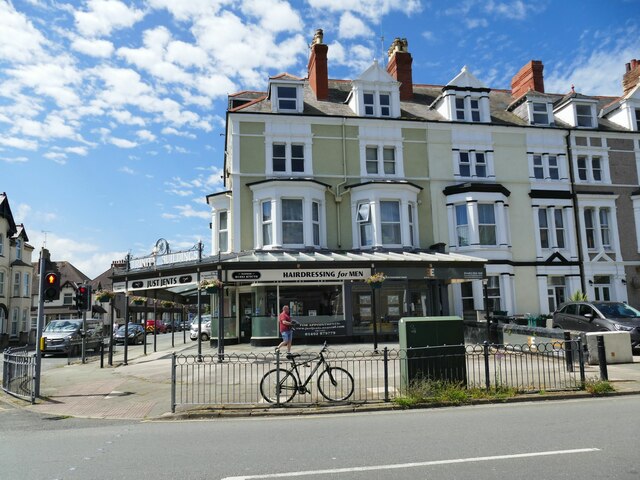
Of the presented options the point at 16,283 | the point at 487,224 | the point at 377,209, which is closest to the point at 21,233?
the point at 16,283

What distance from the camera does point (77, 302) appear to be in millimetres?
16766

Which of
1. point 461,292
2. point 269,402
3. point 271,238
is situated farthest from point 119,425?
point 461,292

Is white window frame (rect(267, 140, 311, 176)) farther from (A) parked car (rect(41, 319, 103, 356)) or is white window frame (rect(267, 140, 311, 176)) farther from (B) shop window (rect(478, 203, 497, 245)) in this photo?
(A) parked car (rect(41, 319, 103, 356))

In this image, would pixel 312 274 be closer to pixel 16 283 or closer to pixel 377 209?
pixel 377 209

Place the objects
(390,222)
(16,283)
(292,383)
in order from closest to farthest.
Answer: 1. (292,383)
2. (390,222)
3. (16,283)

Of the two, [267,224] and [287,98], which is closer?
[267,224]

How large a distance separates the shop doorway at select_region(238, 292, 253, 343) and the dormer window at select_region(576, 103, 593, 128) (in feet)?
64.5

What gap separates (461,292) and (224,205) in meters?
12.1

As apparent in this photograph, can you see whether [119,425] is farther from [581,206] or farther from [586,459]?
[581,206]

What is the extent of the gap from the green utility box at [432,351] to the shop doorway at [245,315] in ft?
42.5

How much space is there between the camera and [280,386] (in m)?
9.59

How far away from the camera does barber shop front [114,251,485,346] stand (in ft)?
62.2

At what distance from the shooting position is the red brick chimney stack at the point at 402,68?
91.6 ft

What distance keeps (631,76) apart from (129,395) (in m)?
32.7
